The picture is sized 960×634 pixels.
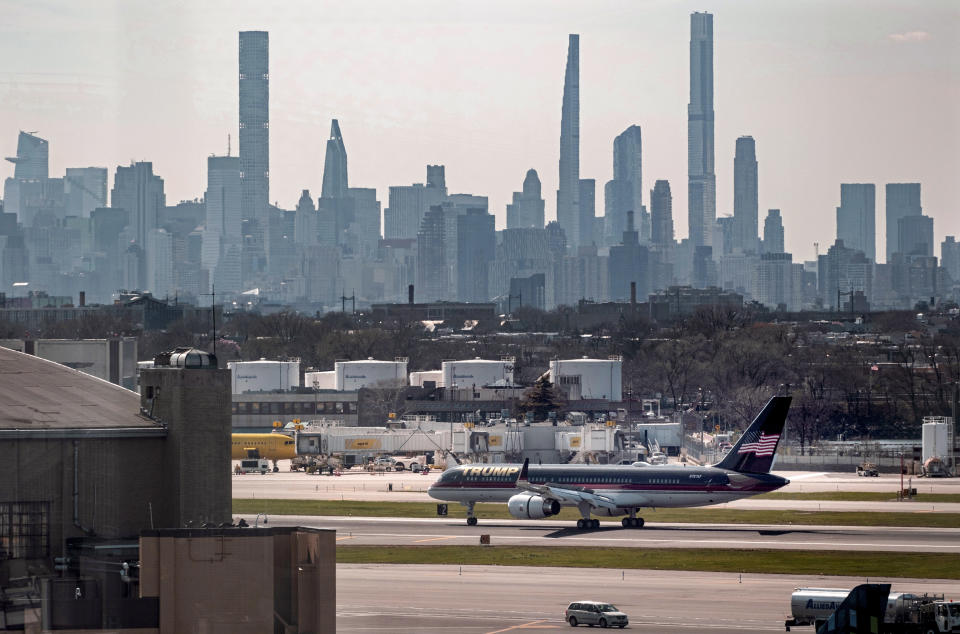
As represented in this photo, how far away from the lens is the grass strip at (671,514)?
89.6 metres

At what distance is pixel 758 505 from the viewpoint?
104 m

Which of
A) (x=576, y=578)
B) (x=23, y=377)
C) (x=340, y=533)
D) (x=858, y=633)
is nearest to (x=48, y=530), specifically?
(x=23, y=377)

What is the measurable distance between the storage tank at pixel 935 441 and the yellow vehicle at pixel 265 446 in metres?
57.0

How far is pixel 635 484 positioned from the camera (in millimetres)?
90438

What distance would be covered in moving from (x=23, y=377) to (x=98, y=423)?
2.63 meters

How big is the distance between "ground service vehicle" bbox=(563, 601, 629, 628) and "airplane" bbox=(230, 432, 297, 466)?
92.8 meters

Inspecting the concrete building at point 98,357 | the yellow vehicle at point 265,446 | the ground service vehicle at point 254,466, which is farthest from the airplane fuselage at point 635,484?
the yellow vehicle at point 265,446

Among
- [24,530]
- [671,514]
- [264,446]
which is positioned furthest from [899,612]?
[264,446]

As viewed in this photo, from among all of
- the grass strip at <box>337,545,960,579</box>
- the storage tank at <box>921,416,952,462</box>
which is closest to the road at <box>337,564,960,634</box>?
the grass strip at <box>337,545,960,579</box>

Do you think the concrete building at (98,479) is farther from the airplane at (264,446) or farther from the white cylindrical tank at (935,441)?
the airplane at (264,446)

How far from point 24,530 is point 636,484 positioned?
61.8 meters

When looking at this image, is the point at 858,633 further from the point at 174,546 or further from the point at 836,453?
the point at 836,453

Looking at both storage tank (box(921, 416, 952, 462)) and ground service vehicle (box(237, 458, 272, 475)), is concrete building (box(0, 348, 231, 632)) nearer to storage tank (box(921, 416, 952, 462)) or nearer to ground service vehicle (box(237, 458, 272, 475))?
ground service vehicle (box(237, 458, 272, 475))

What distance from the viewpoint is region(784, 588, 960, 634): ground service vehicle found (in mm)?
37562
